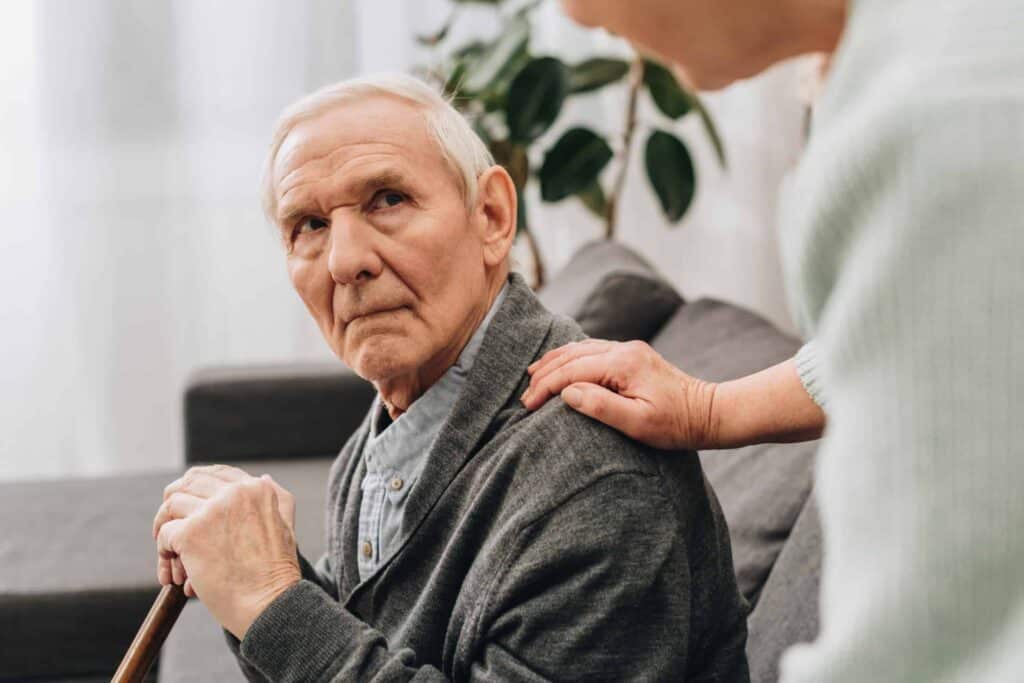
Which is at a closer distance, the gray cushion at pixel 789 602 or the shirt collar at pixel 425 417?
the shirt collar at pixel 425 417

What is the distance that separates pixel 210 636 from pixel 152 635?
0.82m

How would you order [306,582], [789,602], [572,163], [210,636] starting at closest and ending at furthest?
[306,582]
[789,602]
[210,636]
[572,163]

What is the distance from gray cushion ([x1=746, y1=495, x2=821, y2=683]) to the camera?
1.35 meters

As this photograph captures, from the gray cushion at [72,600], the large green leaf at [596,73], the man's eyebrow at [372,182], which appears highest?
the man's eyebrow at [372,182]

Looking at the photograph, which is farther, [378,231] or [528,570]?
[378,231]

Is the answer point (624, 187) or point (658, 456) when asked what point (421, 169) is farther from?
point (624, 187)

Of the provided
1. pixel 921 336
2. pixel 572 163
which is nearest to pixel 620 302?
pixel 572 163

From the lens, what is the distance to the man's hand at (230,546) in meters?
1.15

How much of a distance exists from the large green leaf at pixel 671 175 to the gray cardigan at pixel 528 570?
2027 millimetres

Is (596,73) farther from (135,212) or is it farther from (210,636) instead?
(210,636)

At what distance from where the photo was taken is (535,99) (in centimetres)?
302

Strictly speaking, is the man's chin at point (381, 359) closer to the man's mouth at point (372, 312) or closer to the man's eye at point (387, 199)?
the man's mouth at point (372, 312)

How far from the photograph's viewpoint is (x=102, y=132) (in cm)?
379

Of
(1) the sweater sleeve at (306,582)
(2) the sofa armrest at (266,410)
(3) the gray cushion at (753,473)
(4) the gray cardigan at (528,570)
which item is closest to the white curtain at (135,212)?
(2) the sofa armrest at (266,410)
